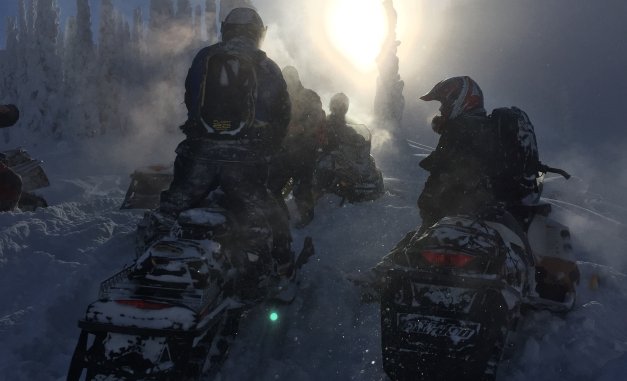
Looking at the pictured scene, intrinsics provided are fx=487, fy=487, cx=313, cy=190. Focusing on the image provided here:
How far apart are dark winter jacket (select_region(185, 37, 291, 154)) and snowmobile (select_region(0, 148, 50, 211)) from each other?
6.08m

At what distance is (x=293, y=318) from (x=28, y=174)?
6.96 meters

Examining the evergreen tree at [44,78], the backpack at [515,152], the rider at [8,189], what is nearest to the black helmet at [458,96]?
the backpack at [515,152]

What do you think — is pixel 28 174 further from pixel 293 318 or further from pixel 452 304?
pixel 452 304

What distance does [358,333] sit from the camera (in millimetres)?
3898

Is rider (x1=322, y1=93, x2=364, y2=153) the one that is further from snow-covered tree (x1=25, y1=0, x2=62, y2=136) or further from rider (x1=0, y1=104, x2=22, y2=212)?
snow-covered tree (x1=25, y1=0, x2=62, y2=136)

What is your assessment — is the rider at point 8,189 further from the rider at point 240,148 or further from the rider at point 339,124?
the rider at point 339,124

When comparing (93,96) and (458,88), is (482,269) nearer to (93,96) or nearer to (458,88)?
(458,88)

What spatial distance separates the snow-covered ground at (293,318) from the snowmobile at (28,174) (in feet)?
8.09

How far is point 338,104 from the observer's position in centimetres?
1008

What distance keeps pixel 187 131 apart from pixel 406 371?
231 centimetres

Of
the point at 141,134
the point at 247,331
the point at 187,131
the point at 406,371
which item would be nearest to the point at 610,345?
the point at 406,371

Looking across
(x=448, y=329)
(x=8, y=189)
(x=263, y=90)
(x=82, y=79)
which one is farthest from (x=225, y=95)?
(x=82, y=79)

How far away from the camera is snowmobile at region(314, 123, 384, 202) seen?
945 cm

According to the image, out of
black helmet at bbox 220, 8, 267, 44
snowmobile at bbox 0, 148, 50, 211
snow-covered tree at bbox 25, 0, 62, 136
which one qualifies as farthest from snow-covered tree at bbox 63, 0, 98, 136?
black helmet at bbox 220, 8, 267, 44
